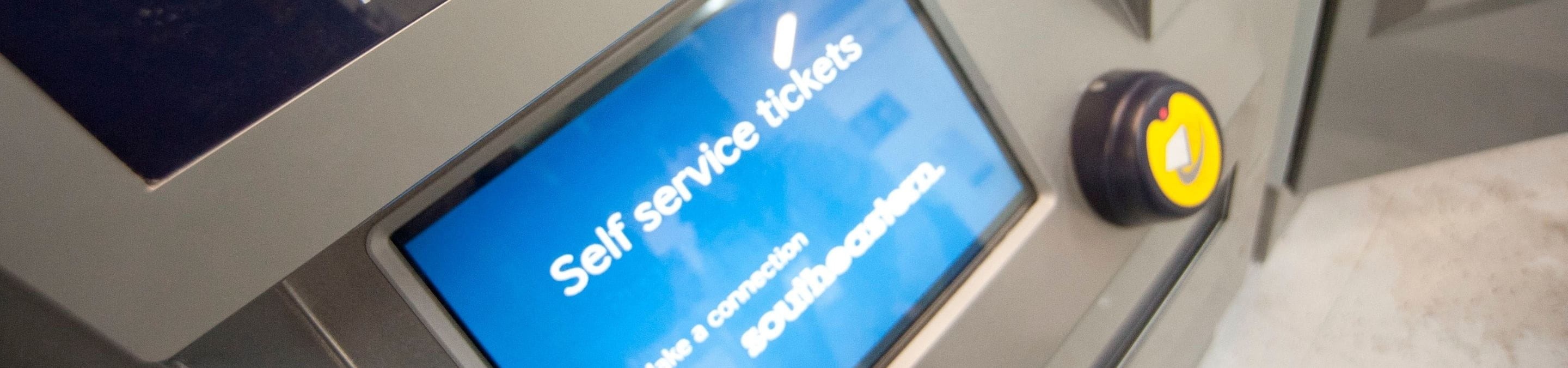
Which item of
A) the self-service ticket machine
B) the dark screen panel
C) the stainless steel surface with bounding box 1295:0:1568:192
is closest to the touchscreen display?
the self-service ticket machine

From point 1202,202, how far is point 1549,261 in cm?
74

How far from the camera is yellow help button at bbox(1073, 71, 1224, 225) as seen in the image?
26.1 inches

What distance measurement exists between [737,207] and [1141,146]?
32cm

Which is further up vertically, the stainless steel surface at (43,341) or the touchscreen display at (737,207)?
the stainless steel surface at (43,341)

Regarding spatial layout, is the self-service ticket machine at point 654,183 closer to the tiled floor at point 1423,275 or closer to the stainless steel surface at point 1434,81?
the stainless steel surface at point 1434,81

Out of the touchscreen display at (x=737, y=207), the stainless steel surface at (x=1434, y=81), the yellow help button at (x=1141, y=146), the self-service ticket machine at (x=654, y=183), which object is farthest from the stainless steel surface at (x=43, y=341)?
the stainless steel surface at (x=1434, y=81)

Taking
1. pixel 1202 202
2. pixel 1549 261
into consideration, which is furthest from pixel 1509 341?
pixel 1202 202

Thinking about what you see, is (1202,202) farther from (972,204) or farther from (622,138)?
(622,138)

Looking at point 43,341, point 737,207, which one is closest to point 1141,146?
point 737,207

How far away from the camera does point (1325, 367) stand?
109 cm

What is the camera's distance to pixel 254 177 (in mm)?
374

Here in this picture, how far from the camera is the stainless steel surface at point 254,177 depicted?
34cm

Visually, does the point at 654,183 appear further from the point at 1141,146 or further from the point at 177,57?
the point at 1141,146

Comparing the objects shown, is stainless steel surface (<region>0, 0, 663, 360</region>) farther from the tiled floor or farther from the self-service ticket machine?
the tiled floor
